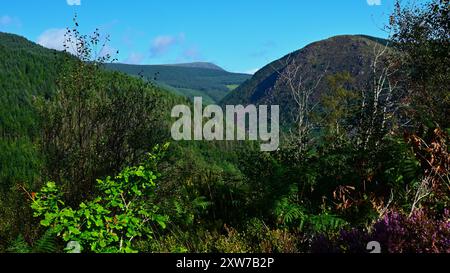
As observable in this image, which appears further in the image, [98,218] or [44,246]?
[98,218]

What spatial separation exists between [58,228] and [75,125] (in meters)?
10.4

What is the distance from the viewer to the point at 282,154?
33.7ft

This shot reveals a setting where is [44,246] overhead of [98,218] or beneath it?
beneath

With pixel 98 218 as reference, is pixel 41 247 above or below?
below

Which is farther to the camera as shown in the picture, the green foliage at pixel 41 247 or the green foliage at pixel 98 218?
the green foliage at pixel 98 218

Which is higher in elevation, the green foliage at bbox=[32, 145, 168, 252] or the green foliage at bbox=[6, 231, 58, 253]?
the green foliage at bbox=[32, 145, 168, 252]

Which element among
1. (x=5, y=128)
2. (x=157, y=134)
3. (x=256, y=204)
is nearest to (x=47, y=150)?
(x=157, y=134)

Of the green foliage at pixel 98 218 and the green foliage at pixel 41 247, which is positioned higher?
the green foliage at pixel 98 218

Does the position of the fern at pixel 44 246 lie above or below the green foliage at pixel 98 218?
below

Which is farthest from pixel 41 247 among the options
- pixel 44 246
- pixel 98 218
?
pixel 98 218

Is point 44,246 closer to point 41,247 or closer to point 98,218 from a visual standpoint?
point 41,247

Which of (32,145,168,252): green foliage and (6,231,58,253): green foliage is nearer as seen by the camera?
(6,231,58,253): green foliage

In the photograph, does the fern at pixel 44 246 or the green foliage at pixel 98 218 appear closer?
the fern at pixel 44 246

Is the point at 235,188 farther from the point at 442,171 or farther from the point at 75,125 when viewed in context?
the point at 75,125
